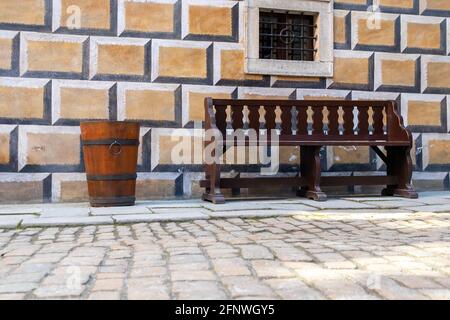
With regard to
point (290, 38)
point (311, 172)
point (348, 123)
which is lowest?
point (311, 172)

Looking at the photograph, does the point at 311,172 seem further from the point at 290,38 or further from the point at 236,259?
the point at 236,259

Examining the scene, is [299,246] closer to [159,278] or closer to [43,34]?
[159,278]

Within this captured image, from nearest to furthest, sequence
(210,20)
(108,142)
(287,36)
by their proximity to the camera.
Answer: (108,142) < (210,20) < (287,36)

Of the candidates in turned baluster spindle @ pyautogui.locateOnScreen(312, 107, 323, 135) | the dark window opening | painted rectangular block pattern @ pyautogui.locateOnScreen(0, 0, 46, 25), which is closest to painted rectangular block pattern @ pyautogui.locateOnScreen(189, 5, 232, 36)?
the dark window opening

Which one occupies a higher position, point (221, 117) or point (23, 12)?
point (23, 12)

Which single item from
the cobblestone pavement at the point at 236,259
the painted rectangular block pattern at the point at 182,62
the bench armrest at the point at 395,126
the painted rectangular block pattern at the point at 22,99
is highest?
the painted rectangular block pattern at the point at 182,62

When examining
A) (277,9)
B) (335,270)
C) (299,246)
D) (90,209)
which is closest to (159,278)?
(335,270)

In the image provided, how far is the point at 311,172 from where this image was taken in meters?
5.30

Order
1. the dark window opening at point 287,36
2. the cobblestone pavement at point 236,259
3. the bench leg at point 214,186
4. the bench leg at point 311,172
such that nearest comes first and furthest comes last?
the cobblestone pavement at point 236,259 → the bench leg at point 214,186 → the bench leg at point 311,172 → the dark window opening at point 287,36

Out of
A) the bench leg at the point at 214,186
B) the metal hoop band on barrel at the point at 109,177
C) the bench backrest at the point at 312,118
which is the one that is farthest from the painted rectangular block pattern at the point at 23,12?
the bench leg at the point at 214,186

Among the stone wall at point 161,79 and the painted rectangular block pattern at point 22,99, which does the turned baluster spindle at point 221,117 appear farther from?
the painted rectangular block pattern at point 22,99

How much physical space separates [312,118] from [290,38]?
1102 millimetres

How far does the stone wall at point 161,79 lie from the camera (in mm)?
5328

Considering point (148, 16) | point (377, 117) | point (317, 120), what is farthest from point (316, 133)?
point (148, 16)
